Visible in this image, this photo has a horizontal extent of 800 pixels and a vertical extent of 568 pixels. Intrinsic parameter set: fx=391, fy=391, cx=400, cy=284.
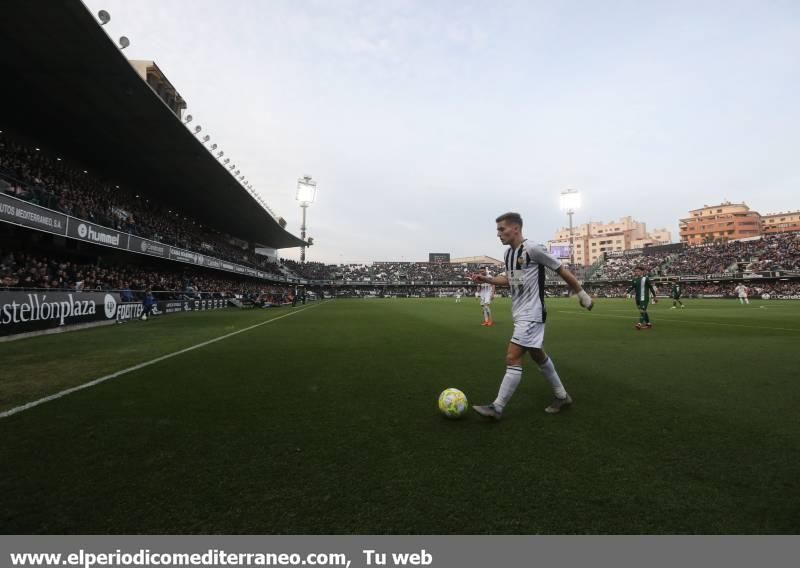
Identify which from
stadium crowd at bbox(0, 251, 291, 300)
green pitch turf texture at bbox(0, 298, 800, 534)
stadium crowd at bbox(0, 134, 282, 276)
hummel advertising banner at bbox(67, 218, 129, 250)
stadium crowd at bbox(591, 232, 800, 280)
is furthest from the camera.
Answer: stadium crowd at bbox(591, 232, 800, 280)

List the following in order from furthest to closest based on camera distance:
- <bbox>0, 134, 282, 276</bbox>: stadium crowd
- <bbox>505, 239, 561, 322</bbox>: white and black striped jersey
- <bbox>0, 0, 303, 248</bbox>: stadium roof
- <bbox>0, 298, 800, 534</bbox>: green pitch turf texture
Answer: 1. <bbox>0, 134, 282, 276</bbox>: stadium crowd
2. <bbox>0, 0, 303, 248</bbox>: stadium roof
3. <bbox>505, 239, 561, 322</bbox>: white and black striped jersey
4. <bbox>0, 298, 800, 534</bbox>: green pitch turf texture

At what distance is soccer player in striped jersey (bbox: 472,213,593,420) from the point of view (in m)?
3.98

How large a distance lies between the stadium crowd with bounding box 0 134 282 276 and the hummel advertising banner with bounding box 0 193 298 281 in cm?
38

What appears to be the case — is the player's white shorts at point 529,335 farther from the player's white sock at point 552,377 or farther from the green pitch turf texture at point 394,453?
the green pitch turf texture at point 394,453

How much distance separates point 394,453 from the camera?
3100mm

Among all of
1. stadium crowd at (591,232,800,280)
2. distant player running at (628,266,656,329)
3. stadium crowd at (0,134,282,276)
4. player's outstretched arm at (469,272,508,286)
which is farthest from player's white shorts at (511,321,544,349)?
stadium crowd at (591,232,800,280)

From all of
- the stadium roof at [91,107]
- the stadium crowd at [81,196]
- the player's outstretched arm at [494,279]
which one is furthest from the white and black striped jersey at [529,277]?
the stadium crowd at [81,196]

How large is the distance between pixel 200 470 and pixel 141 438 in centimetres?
103

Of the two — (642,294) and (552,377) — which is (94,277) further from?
(642,294)

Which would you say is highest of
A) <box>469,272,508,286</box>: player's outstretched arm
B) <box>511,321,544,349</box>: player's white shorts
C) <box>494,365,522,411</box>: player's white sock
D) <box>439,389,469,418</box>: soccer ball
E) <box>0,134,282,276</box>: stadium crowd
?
<box>0,134,282,276</box>: stadium crowd

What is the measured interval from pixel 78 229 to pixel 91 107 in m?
5.66

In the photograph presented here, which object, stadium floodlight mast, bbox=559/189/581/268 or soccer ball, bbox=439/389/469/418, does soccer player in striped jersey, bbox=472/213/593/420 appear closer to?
soccer ball, bbox=439/389/469/418
